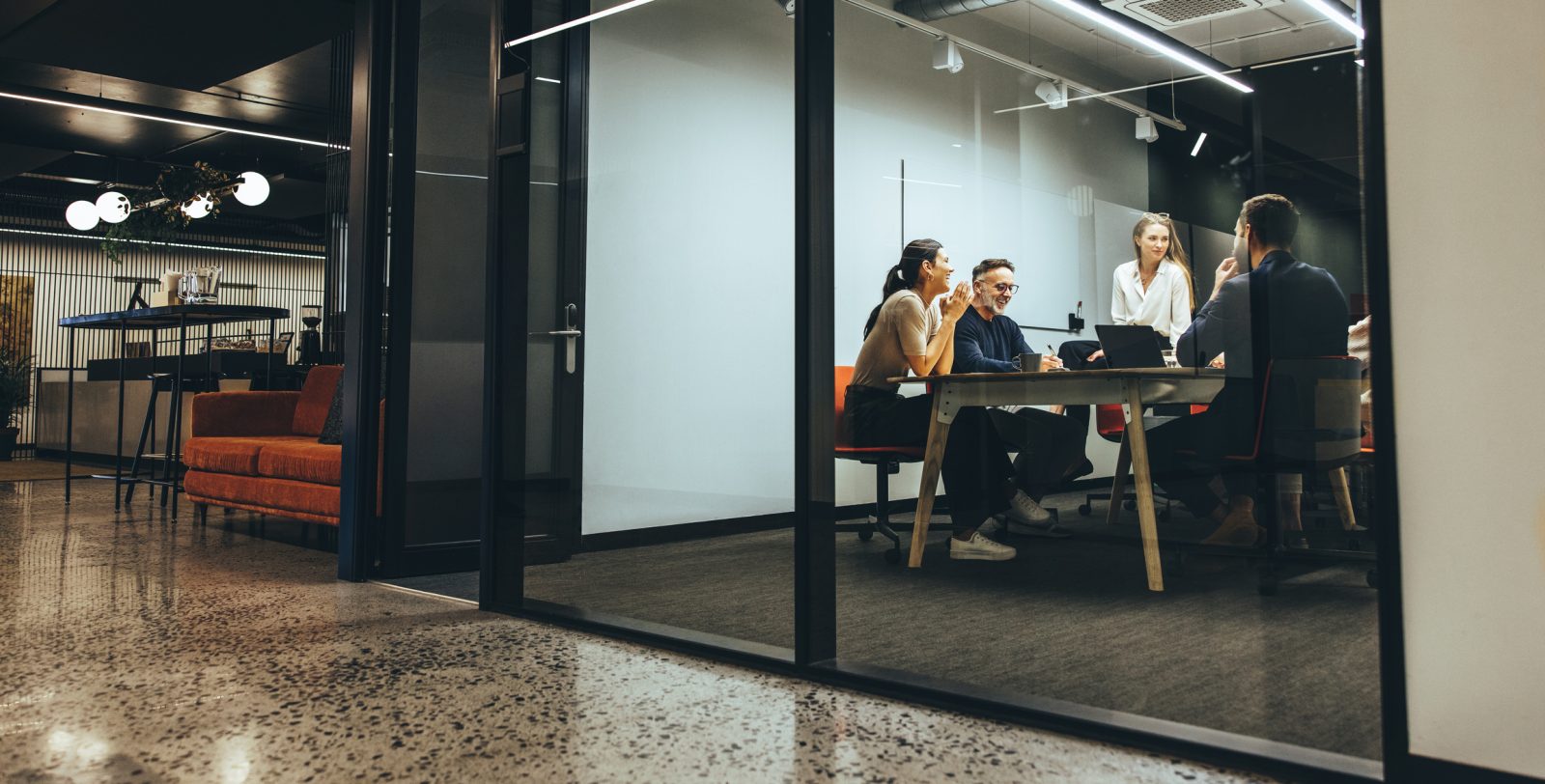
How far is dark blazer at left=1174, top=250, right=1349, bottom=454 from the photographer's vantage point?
1.96 m

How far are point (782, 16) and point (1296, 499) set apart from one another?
1776mm

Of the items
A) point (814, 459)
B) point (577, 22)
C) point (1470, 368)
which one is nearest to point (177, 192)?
point (577, 22)

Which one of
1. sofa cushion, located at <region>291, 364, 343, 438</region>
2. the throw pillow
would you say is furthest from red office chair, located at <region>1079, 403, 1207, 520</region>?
sofa cushion, located at <region>291, 364, 343, 438</region>

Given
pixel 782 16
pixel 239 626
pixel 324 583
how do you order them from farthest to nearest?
pixel 324 583 → pixel 239 626 → pixel 782 16

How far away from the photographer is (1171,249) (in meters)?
A: 2.17

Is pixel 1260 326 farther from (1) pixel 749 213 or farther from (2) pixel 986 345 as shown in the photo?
(1) pixel 749 213

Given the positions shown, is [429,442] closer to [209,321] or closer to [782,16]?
[782,16]

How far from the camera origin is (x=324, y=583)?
3955 mm

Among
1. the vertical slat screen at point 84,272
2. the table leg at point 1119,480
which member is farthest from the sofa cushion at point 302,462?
the vertical slat screen at point 84,272

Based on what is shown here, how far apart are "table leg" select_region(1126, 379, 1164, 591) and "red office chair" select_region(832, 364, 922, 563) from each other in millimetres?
576

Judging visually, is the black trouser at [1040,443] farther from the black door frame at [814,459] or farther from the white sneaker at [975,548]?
the black door frame at [814,459]

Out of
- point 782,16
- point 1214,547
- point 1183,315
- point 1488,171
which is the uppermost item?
point 782,16

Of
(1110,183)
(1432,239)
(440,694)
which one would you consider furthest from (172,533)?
(1432,239)

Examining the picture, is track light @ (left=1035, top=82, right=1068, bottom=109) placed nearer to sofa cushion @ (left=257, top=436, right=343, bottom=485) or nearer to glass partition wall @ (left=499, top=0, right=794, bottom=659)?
glass partition wall @ (left=499, top=0, right=794, bottom=659)
